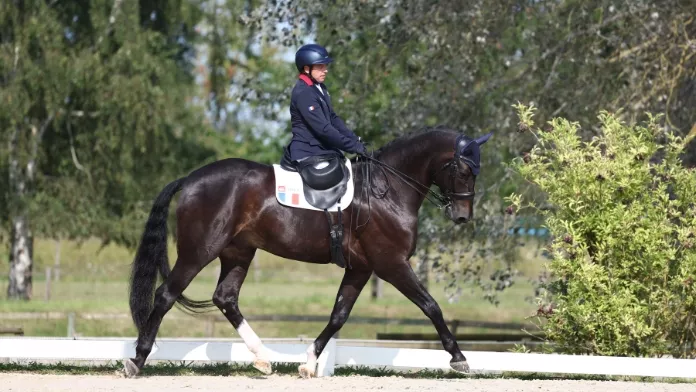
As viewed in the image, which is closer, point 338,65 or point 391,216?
point 391,216

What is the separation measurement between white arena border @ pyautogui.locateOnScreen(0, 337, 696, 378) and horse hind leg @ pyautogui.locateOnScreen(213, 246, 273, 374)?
23 centimetres

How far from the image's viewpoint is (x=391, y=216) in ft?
28.6

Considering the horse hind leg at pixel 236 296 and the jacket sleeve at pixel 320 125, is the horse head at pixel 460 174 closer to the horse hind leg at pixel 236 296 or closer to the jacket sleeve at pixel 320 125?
the jacket sleeve at pixel 320 125

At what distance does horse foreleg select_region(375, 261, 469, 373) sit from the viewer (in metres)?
8.59

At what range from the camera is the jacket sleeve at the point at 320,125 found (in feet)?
28.2

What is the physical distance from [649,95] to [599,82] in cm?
125

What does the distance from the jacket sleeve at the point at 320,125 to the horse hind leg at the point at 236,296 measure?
1242 mm

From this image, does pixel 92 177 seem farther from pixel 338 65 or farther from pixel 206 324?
pixel 338 65

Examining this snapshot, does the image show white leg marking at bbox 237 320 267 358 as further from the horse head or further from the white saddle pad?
the horse head

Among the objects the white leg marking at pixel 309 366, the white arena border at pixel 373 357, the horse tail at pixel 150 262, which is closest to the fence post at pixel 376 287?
the white arena border at pixel 373 357

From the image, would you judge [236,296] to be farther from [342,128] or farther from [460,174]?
[460,174]

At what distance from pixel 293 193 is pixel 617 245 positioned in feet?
10.6

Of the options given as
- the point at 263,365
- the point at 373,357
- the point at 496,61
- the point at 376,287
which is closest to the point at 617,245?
the point at 373,357

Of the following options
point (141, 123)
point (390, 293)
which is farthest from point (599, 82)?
point (390, 293)
